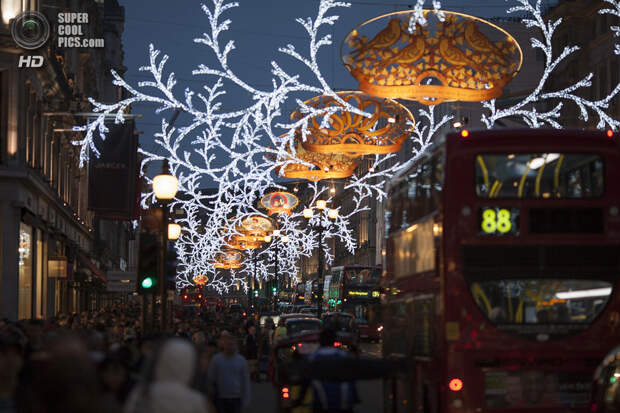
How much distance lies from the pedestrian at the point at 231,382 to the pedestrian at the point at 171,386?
7282 mm

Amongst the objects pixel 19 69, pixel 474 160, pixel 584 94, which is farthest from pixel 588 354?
pixel 584 94

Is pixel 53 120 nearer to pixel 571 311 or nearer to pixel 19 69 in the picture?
pixel 19 69

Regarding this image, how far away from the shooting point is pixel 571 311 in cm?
1470

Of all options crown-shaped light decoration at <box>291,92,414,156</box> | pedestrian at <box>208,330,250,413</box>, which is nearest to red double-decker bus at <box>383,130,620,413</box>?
pedestrian at <box>208,330,250,413</box>

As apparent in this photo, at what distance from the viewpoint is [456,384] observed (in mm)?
14398


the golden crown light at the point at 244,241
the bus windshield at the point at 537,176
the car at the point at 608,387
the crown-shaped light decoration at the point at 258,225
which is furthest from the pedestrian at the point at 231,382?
the golden crown light at the point at 244,241

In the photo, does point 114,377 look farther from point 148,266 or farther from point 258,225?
point 258,225

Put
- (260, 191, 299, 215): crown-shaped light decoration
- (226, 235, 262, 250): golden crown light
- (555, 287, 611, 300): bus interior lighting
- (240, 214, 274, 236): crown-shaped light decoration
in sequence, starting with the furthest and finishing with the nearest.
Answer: (226, 235, 262, 250): golden crown light → (240, 214, 274, 236): crown-shaped light decoration → (260, 191, 299, 215): crown-shaped light decoration → (555, 287, 611, 300): bus interior lighting

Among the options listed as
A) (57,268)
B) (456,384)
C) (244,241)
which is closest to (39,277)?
(57,268)

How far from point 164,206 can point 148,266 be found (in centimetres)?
115

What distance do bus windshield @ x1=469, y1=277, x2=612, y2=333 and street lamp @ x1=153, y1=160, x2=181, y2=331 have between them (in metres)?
6.63

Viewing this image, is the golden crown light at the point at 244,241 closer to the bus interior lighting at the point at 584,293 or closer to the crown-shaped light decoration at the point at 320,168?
the crown-shaped light decoration at the point at 320,168

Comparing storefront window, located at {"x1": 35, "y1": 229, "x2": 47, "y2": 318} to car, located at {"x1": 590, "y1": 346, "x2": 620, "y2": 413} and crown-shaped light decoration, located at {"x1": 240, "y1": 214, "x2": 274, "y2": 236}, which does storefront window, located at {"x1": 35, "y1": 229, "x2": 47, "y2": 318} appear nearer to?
car, located at {"x1": 590, "y1": 346, "x2": 620, "y2": 413}

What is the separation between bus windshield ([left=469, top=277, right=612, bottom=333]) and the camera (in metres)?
14.4
